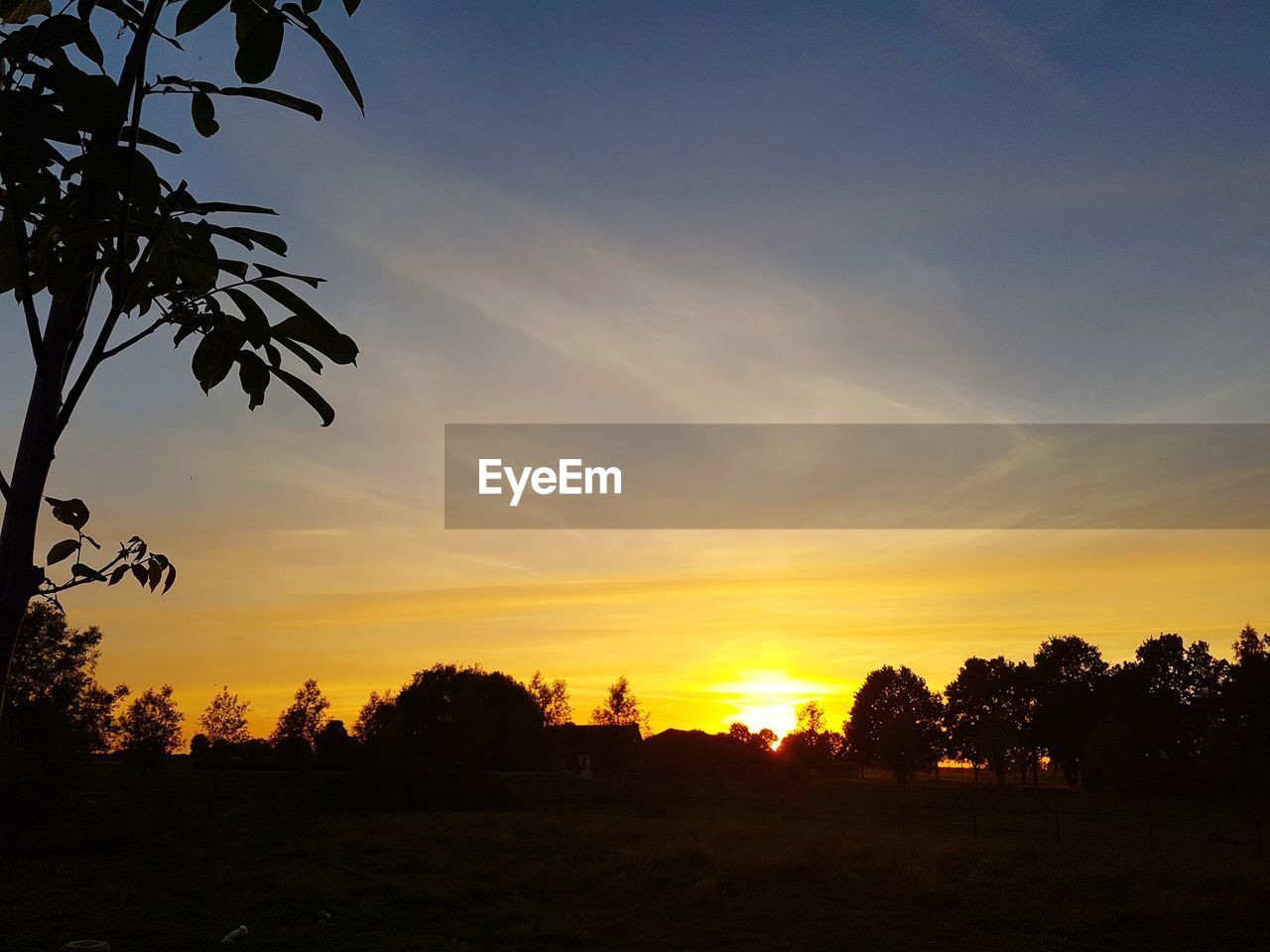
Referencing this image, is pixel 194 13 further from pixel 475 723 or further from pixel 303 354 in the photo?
pixel 475 723

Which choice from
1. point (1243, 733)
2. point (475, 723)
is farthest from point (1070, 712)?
point (475, 723)

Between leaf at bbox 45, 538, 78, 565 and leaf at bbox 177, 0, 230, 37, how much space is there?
2.72 feet

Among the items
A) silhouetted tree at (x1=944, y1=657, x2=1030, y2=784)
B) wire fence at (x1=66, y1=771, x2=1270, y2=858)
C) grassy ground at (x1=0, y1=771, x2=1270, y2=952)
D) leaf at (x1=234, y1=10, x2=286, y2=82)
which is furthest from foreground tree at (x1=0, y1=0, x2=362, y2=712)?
silhouetted tree at (x1=944, y1=657, x2=1030, y2=784)

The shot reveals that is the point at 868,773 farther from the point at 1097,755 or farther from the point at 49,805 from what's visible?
the point at 49,805

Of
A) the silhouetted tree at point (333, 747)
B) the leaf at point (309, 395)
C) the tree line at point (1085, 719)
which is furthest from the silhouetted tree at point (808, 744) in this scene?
the leaf at point (309, 395)

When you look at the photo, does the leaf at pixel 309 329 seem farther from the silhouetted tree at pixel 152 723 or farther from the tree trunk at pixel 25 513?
the silhouetted tree at pixel 152 723

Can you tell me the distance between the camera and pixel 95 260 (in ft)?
4.77

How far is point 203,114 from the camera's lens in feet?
4.75

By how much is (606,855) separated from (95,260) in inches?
1098

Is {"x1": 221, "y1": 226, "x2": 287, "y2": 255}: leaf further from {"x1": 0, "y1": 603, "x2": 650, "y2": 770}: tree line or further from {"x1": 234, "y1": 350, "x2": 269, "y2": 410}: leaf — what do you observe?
{"x1": 0, "y1": 603, "x2": 650, "y2": 770}: tree line

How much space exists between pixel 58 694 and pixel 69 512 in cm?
5647

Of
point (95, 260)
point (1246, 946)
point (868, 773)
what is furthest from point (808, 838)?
point (868, 773)

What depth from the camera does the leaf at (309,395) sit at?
1558 mm

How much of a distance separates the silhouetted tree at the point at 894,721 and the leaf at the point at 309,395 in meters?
144
